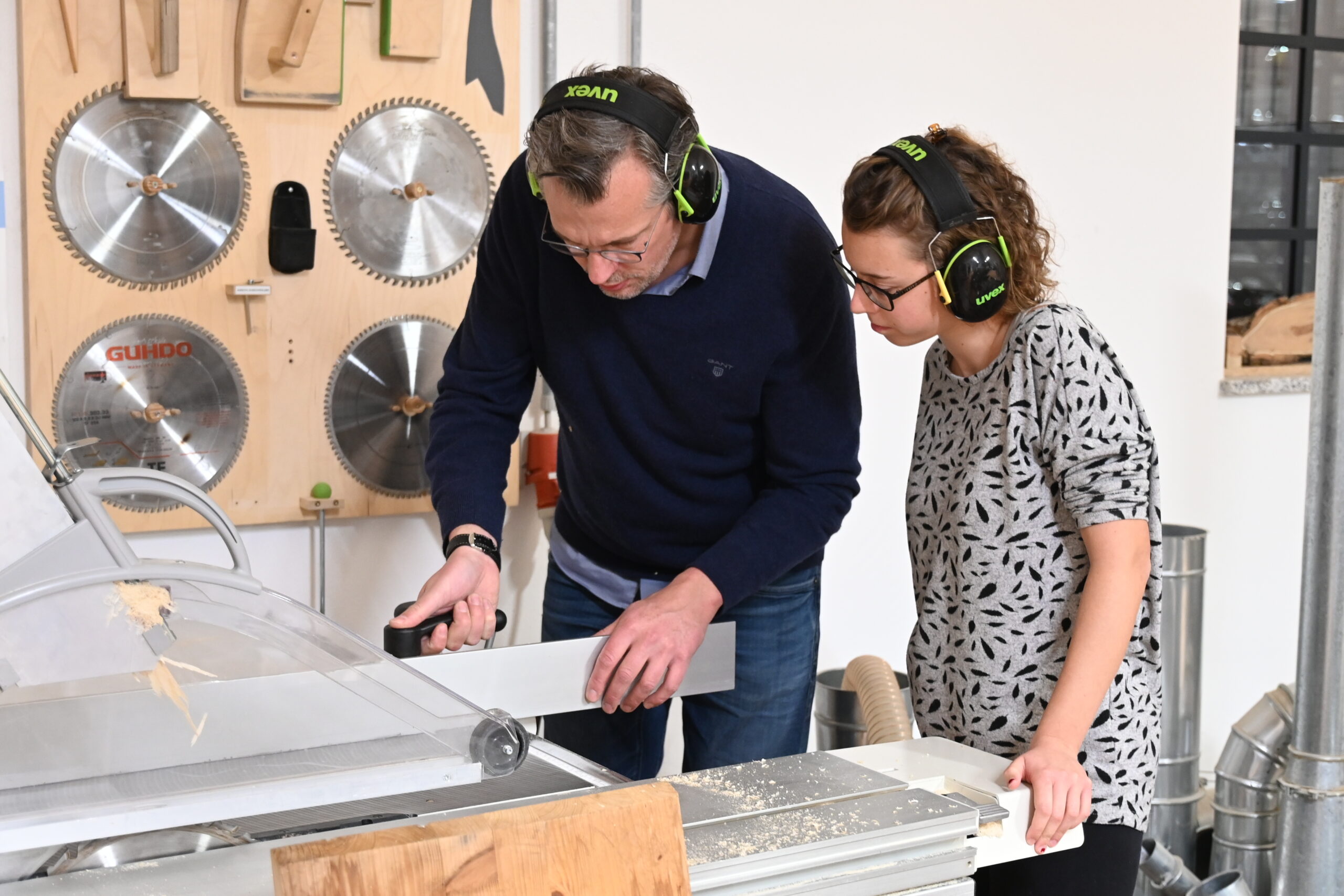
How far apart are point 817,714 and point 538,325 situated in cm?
137


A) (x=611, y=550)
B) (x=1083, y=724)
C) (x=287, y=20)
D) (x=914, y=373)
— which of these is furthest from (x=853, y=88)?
(x=1083, y=724)

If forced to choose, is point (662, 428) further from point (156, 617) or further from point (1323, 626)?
point (1323, 626)

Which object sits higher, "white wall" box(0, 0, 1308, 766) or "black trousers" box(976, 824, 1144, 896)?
"white wall" box(0, 0, 1308, 766)

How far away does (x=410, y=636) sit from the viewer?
1565 mm

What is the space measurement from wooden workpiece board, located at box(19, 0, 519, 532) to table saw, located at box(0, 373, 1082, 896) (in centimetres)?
124

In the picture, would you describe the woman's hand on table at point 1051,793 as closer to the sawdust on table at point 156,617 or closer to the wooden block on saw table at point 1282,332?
the sawdust on table at point 156,617

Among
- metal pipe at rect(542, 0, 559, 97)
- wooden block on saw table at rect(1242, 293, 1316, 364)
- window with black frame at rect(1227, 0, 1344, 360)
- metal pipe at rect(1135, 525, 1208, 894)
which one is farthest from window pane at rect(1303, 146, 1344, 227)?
metal pipe at rect(542, 0, 559, 97)

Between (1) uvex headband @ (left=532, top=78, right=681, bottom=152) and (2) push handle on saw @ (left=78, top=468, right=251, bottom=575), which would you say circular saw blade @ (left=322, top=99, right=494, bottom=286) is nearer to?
(2) push handle on saw @ (left=78, top=468, right=251, bottom=575)

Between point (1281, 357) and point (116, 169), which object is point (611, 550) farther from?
point (1281, 357)

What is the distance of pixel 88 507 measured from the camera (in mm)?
1445

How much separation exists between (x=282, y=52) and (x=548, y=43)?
1.87 ft

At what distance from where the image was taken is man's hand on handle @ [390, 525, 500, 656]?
1617 millimetres

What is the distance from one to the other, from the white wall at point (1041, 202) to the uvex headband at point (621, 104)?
1287 mm

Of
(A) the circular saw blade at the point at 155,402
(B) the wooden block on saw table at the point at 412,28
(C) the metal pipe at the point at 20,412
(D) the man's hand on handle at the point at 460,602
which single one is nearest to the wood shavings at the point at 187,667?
(C) the metal pipe at the point at 20,412
